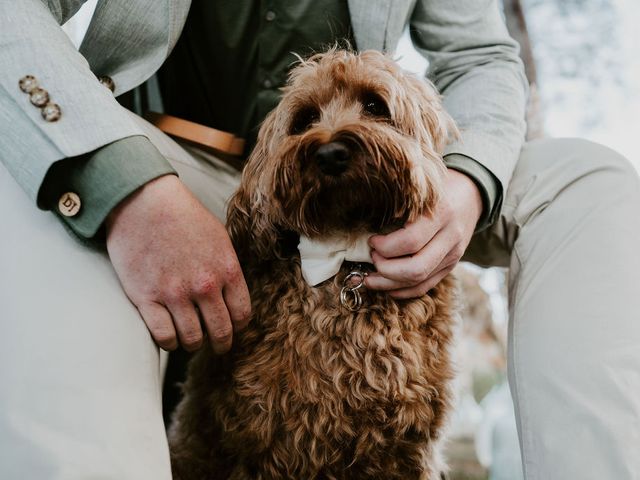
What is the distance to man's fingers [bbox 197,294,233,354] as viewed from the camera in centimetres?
128

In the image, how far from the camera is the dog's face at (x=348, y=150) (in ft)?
4.72

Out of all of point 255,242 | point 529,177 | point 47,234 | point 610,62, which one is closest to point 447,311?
point 529,177

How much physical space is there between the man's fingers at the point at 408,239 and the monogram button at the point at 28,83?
793 millimetres

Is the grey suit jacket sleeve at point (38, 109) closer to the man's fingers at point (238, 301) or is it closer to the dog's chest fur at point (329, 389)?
the man's fingers at point (238, 301)

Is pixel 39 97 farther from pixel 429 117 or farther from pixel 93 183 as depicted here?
pixel 429 117

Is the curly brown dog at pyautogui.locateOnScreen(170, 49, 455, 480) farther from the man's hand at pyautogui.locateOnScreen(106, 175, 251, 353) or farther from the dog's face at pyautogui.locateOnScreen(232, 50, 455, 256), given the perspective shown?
the man's hand at pyautogui.locateOnScreen(106, 175, 251, 353)

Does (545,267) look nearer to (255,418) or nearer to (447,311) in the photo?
(447,311)

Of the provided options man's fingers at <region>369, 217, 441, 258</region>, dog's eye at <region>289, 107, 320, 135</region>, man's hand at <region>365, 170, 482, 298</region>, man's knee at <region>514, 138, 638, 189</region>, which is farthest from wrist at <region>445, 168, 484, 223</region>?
dog's eye at <region>289, 107, 320, 135</region>

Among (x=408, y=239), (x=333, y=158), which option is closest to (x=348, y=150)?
(x=333, y=158)

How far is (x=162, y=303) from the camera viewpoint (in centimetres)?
124

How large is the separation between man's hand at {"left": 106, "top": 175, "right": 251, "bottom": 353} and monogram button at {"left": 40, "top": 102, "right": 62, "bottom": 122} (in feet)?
0.68

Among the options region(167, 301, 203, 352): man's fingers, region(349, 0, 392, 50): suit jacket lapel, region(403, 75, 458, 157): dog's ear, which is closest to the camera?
region(167, 301, 203, 352): man's fingers

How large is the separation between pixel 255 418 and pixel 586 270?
2.71ft

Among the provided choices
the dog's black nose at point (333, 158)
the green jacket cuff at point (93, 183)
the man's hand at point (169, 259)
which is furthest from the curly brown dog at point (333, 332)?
the green jacket cuff at point (93, 183)
